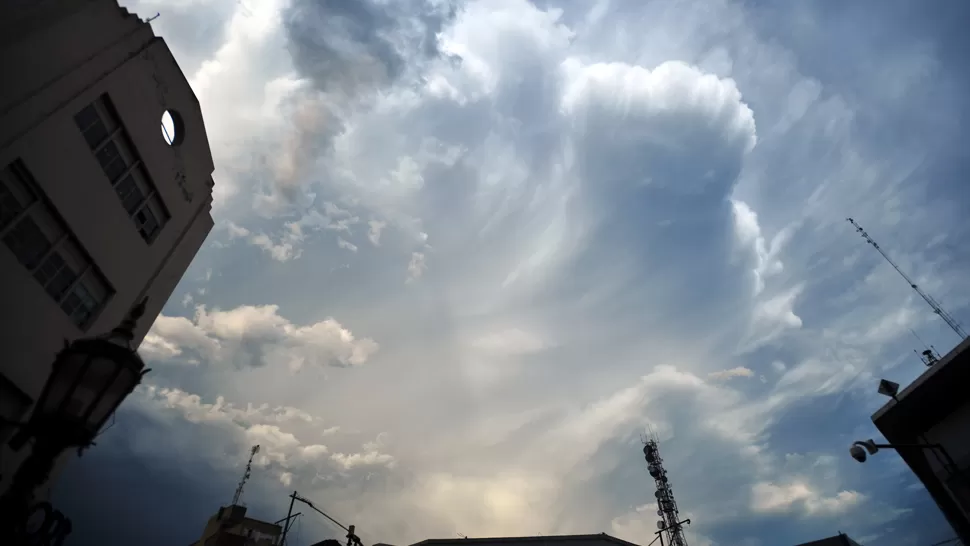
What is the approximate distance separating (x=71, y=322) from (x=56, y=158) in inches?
212

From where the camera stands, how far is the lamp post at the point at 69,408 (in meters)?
4.71

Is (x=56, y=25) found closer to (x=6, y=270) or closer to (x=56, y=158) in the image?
(x=56, y=158)

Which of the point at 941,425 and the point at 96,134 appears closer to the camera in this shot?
the point at 941,425

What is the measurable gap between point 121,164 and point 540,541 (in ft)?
110

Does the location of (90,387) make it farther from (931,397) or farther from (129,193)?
(931,397)

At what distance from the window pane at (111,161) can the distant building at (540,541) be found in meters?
29.8

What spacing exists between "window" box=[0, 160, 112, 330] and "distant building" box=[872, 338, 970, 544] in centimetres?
2526

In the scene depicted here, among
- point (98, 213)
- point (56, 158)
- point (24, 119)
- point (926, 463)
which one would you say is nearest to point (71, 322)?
point (98, 213)

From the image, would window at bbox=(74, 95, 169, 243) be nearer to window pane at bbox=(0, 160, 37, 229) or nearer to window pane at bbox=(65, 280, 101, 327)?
window pane at bbox=(0, 160, 37, 229)

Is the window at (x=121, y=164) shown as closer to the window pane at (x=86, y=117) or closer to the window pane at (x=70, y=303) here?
the window pane at (x=86, y=117)

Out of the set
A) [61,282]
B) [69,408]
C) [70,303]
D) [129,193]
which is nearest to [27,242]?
[61,282]

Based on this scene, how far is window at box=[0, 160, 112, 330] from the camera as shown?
46.2 ft

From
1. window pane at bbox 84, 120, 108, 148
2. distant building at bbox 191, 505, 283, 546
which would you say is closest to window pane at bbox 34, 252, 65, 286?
window pane at bbox 84, 120, 108, 148

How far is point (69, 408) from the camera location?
5109 mm
